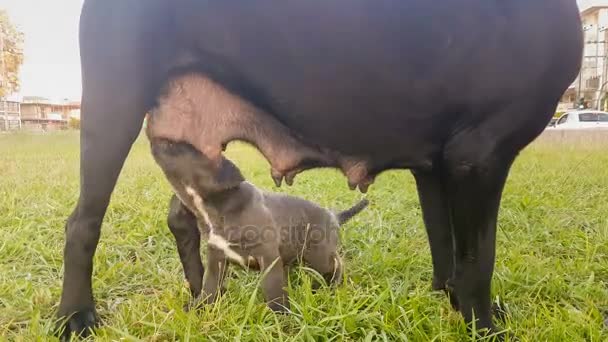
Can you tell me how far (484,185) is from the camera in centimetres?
146

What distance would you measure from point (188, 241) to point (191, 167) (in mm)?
367

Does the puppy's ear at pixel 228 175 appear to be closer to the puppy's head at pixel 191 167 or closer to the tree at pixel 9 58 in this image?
the puppy's head at pixel 191 167

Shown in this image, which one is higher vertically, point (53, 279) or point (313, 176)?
point (313, 176)

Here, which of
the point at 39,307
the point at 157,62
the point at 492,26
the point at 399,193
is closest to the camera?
the point at 492,26

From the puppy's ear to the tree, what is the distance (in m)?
10.6

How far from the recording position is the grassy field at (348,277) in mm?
1614

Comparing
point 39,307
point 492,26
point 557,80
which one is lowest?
point 39,307

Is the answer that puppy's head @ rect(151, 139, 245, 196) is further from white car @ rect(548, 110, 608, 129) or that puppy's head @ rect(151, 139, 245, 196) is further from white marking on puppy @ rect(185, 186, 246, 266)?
white car @ rect(548, 110, 608, 129)

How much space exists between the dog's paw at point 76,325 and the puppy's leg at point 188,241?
0.39m

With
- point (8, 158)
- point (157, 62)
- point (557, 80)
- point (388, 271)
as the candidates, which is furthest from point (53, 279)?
point (8, 158)

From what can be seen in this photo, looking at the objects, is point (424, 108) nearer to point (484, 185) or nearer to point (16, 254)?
point (484, 185)

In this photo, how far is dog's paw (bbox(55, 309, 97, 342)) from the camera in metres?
1.63

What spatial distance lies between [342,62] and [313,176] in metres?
4.05

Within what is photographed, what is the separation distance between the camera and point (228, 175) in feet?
5.92
